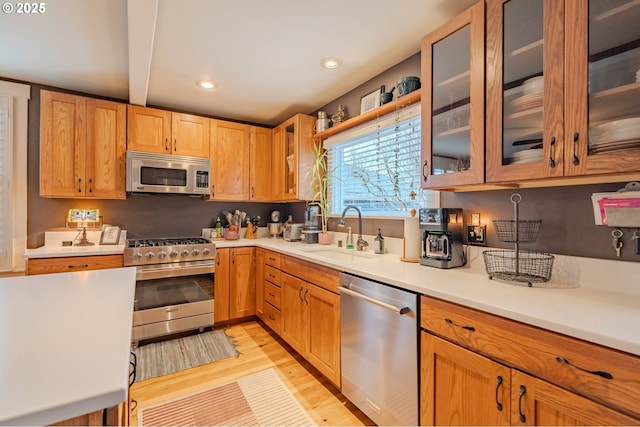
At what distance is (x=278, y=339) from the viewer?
8.98 ft

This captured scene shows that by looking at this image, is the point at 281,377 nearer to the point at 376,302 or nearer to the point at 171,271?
the point at 376,302

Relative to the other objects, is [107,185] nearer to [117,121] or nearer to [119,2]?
[117,121]

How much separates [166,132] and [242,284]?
1.77 metres

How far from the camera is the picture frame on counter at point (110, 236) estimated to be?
277cm

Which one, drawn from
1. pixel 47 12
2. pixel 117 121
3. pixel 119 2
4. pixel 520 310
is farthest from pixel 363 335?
pixel 117 121

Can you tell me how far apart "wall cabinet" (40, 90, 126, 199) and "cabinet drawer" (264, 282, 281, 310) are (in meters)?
1.67

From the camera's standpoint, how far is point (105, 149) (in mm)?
2797

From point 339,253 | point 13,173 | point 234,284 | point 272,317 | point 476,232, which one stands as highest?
point 13,173

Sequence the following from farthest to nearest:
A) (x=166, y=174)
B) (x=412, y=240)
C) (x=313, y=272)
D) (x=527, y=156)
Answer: (x=166, y=174)
(x=313, y=272)
(x=412, y=240)
(x=527, y=156)

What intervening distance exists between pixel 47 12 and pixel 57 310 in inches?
72.9

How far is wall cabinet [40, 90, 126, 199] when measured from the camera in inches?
102

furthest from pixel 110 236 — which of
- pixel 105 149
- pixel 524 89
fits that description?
pixel 524 89

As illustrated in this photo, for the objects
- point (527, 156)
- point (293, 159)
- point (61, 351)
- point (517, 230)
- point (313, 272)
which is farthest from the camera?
point (293, 159)

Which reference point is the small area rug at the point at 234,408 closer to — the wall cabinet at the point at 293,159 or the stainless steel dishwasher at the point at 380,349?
the stainless steel dishwasher at the point at 380,349
